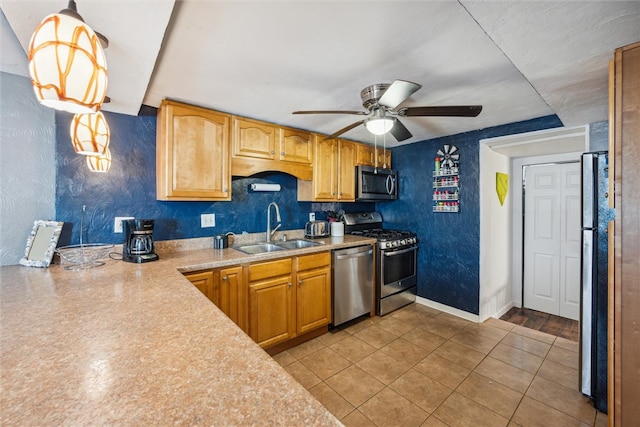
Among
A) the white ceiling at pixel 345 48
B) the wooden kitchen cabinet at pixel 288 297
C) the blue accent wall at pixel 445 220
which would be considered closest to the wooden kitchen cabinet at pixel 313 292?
the wooden kitchen cabinet at pixel 288 297

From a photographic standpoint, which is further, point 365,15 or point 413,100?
point 413,100

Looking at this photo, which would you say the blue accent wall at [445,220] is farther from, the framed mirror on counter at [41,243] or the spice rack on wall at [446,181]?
the framed mirror on counter at [41,243]

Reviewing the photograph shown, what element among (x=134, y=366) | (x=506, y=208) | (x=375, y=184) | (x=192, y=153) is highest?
(x=192, y=153)

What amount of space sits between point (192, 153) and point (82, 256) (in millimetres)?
1032

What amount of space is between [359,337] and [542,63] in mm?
2518

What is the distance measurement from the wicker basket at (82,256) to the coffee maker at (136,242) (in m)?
0.12

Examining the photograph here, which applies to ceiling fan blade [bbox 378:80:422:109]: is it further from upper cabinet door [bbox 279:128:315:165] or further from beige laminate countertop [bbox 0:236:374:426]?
beige laminate countertop [bbox 0:236:374:426]

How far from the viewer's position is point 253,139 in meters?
2.49

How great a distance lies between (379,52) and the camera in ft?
4.71

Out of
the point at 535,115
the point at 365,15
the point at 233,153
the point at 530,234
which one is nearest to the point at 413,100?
the point at 365,15

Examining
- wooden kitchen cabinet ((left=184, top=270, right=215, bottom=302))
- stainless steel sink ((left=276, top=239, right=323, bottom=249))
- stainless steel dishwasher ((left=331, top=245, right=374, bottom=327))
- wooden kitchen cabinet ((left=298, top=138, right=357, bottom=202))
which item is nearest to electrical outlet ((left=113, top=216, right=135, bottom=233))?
wooden kitchen cabinet ((left=184, top=270, right=215, bottom=302))

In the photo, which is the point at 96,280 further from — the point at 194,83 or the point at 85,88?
the point at 194,83

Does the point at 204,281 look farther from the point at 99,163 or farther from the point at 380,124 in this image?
the point at 380,124

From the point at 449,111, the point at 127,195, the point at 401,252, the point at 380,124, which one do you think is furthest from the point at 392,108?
the point at 127,195
